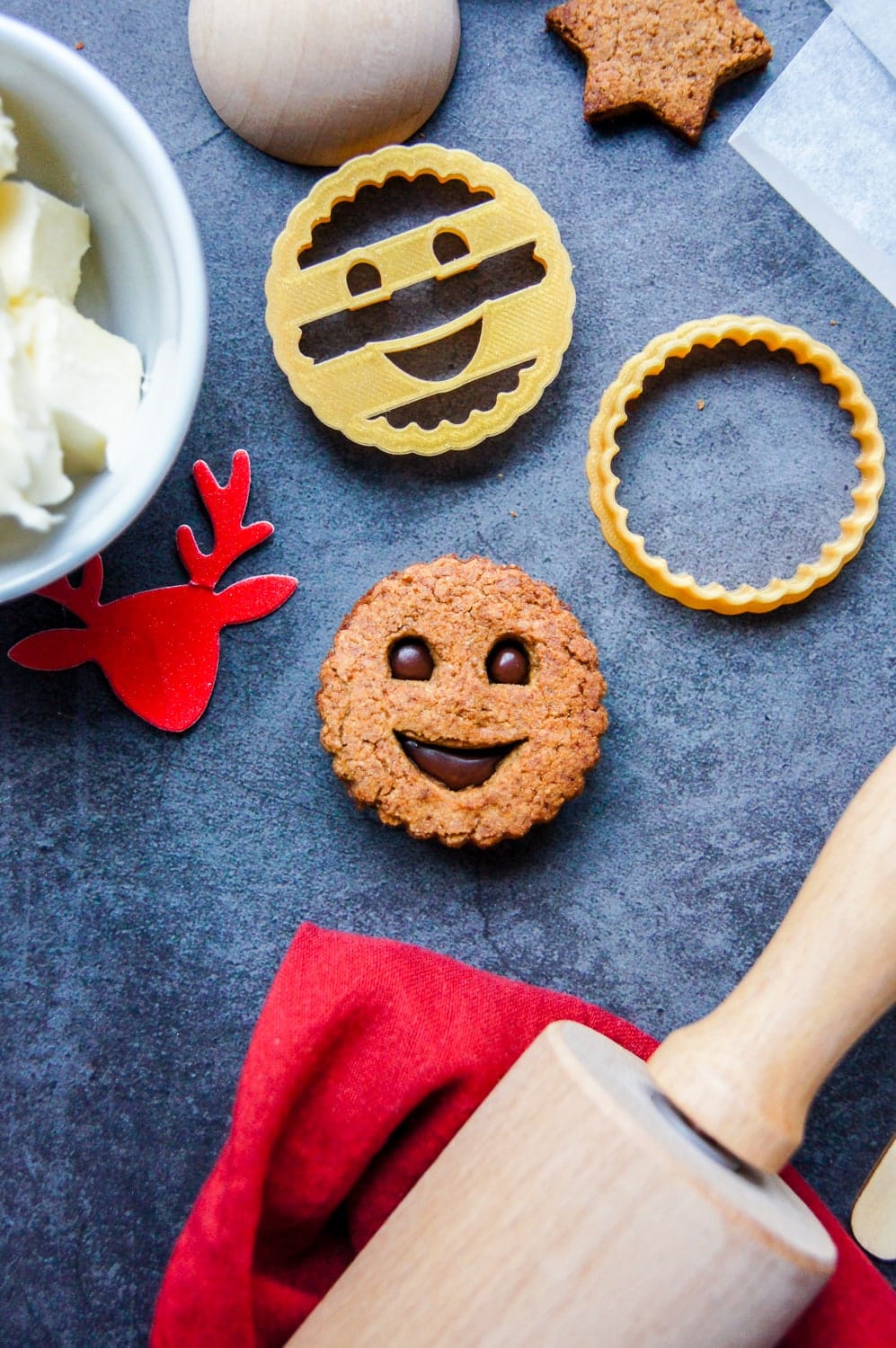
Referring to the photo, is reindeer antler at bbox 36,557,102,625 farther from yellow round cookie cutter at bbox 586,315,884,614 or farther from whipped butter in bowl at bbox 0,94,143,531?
yellow round cookie cutter at bbox 586,315,884,614

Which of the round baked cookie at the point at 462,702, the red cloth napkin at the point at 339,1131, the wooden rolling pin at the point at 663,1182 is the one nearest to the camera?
the wooden rolling pin at the point at 663,1182

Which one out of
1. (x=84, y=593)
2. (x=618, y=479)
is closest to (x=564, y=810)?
(x=618, y=479)

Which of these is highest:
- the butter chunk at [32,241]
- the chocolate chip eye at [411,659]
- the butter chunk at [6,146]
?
the butter chunk at [6,146]

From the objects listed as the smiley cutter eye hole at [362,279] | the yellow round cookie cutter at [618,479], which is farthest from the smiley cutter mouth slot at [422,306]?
the yellow round cookie cutter at [618,479]

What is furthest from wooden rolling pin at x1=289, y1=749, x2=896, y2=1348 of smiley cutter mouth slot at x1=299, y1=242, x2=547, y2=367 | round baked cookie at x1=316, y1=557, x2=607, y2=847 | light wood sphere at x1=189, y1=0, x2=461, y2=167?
light wood sphere at x1=189, y1=0, x2=461, y2=167

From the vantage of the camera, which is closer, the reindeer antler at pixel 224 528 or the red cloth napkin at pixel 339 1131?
the red cloth napkin at pixel 339 1131

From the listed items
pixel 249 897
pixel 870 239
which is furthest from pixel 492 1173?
pixel 870 239

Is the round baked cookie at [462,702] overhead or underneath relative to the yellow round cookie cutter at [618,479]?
underneath

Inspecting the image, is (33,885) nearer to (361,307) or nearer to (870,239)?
(361,307)

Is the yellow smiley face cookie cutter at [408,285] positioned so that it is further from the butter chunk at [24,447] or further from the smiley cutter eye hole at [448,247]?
the butter chunk at [24,447]
